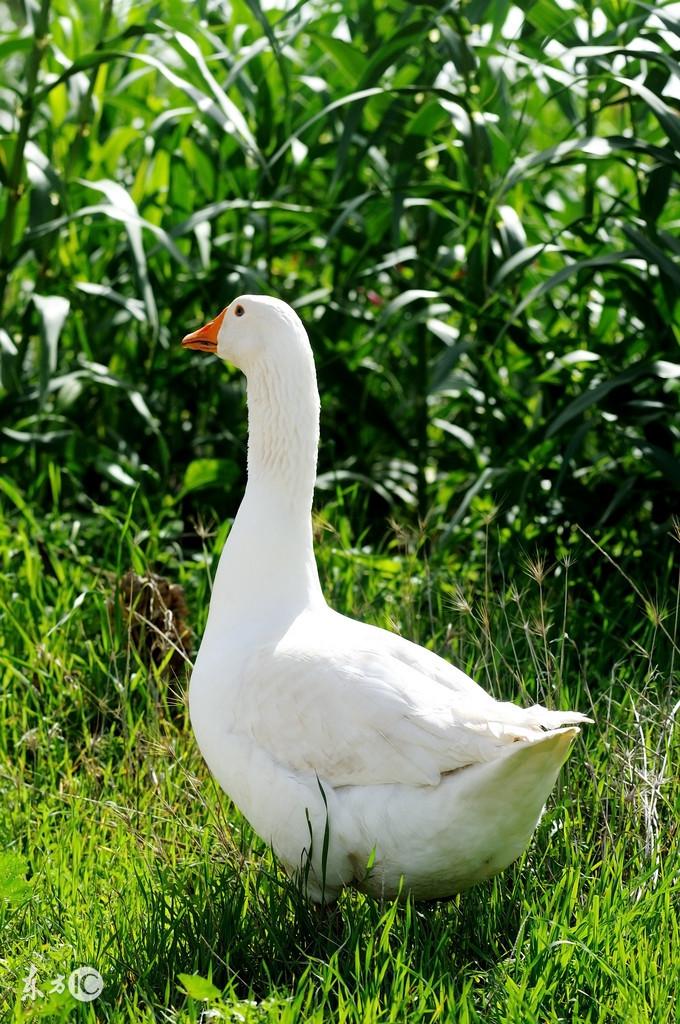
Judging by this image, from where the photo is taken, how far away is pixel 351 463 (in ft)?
16.1

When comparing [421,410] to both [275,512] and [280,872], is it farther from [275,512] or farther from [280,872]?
[280,872]

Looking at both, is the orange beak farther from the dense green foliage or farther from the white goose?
the dense green foliage

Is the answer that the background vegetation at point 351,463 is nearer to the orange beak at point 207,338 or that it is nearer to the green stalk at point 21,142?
the green stalk at point 21,142

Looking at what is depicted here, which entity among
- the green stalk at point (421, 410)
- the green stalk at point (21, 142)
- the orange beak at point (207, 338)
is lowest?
the green stalk at point (421, 410)

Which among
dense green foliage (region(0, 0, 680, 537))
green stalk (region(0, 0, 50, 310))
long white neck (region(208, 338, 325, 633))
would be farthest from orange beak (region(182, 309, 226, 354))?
green stalk (region(0, 0, 50, 310))

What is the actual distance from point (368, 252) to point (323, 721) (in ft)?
9.10

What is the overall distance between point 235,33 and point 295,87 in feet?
1.06

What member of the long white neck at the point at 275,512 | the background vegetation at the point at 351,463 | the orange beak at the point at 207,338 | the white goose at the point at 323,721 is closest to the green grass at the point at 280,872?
the background vegetation at the point at 351,463

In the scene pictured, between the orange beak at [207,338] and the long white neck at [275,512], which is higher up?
the orange beak at [207,338]

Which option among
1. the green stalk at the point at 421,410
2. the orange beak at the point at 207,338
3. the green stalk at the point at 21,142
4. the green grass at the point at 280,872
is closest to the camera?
the green grass at the point at 280,872

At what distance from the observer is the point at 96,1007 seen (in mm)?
2309

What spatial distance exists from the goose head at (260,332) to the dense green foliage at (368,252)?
93 cm

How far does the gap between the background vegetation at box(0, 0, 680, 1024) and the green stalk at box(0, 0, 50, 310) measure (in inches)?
0.5

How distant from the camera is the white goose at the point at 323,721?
2342 millimetres
